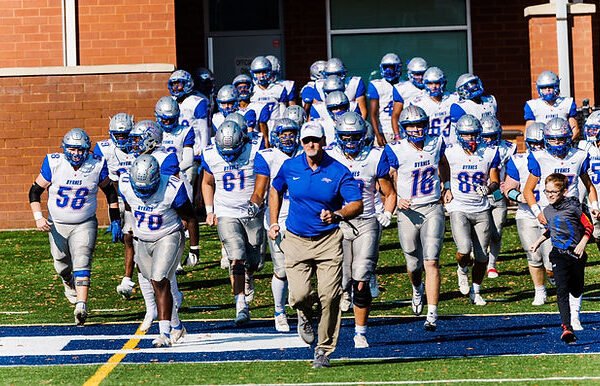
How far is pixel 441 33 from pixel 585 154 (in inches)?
398

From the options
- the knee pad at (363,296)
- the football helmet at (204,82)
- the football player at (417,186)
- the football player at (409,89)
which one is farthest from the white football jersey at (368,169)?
the football helmet at (204,82)

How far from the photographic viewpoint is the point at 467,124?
47.2 ft

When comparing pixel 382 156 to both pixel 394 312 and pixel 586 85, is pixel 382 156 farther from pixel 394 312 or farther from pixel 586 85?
pixel 586 85

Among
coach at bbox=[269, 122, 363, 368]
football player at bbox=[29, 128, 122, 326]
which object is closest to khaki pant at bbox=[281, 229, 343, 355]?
coach at bbox=[269, 122, 363, 368]

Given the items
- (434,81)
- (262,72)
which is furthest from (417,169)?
(262,72)

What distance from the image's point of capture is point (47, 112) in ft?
69.5

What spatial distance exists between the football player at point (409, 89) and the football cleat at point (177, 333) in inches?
227

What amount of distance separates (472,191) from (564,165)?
1048 millimetres

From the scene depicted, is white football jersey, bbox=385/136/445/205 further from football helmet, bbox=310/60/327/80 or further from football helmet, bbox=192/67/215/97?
football helmet, bbox=192/67/215/97

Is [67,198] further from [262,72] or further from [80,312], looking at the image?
[262,72]

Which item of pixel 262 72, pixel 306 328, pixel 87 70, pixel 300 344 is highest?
pixel 87 70

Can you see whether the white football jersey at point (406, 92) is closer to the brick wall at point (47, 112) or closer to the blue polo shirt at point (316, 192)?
the brick wall at point (47, 112)

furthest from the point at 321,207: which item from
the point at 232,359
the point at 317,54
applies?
the point at 317,54

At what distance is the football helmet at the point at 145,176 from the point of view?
12.3m
